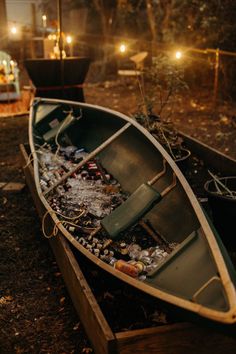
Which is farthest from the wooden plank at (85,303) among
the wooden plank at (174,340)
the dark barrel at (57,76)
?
the dark barrel at (57,76)

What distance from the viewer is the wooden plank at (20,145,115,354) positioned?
2902mm

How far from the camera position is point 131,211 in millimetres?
3996

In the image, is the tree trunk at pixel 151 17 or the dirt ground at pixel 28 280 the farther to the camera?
the tree trunk at pixel 151 17

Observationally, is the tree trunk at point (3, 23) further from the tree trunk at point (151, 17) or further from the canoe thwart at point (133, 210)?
the canoe thwart at point (133, 210)

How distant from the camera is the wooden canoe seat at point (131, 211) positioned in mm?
3914

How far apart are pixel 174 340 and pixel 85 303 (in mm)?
758

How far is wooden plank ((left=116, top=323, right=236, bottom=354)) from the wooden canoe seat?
1150mm

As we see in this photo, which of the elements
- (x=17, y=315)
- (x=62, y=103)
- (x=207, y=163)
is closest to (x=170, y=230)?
(x=17, y=315)

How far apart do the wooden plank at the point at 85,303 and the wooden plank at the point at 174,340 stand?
0.11m

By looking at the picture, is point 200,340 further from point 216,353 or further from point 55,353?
point 55,353

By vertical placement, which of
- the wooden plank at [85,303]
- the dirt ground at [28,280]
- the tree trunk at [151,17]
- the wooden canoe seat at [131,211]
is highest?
the tree trunk at [151,17]

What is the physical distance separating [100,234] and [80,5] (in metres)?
16.4

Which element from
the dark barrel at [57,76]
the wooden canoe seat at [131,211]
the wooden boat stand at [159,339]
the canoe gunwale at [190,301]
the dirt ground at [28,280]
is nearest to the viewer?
the canoe gunwale at [190,301]

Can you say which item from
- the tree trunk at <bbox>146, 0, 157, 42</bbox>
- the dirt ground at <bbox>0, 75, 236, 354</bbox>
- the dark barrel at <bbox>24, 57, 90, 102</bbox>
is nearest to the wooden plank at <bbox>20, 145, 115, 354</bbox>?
the dirt ground at <bbox>0, 75, 236, 354</bbox>
